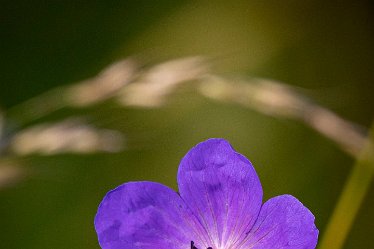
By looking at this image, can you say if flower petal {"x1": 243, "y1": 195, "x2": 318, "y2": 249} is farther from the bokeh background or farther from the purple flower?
the bokeh background

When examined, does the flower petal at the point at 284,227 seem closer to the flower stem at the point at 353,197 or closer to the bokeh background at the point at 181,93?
the flower stem at the point at 353,197

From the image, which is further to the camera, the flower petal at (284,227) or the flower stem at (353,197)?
the flower stem at (353,197)

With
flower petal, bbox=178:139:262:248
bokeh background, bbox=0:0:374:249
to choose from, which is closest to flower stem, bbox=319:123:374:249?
flower petal, bbox=178:139:262:248

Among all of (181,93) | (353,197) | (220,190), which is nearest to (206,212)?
(220,190)

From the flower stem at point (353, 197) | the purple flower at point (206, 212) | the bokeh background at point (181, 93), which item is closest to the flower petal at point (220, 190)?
the purple flower at point (206, 212)

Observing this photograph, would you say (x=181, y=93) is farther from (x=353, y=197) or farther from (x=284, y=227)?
(x=284, y=227)

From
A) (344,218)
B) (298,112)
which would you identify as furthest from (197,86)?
(344,218)

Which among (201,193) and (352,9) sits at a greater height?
(352,9)

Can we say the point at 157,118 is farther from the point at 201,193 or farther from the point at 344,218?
the point at 201,193
